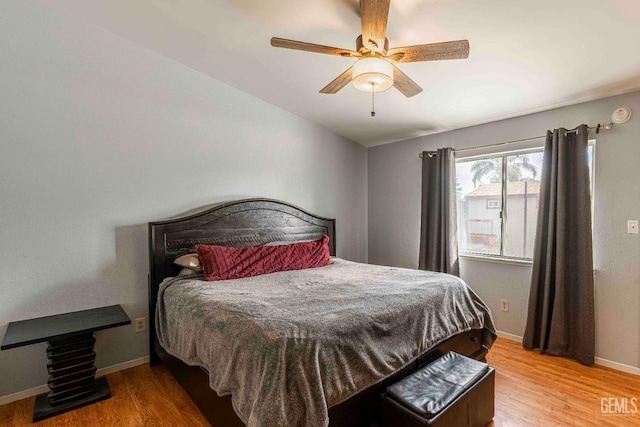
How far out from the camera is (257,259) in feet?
9.53

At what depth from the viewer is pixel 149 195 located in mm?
2773

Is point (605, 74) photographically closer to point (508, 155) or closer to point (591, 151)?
point (591, 151)

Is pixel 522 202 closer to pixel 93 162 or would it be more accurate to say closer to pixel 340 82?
pixel 340 82

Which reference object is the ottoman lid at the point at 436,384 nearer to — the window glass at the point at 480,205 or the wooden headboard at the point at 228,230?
the window glass at the point at 480,205

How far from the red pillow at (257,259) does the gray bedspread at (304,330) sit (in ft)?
0.51

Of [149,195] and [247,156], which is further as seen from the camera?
[247,156]

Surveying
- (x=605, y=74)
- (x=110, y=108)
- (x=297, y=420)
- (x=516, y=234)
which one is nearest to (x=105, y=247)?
(x=110, y=108)

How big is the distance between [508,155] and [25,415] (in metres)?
4.53

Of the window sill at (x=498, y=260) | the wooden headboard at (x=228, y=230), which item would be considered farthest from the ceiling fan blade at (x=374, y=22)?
the window sill at (x=498, y=260)

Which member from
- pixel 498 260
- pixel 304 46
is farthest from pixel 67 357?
pixel 498 260

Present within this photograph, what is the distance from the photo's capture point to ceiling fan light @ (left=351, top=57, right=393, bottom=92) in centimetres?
179

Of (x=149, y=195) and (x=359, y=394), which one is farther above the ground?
(x=149, y=195)

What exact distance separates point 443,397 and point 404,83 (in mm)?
1858

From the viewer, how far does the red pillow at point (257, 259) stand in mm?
2615
